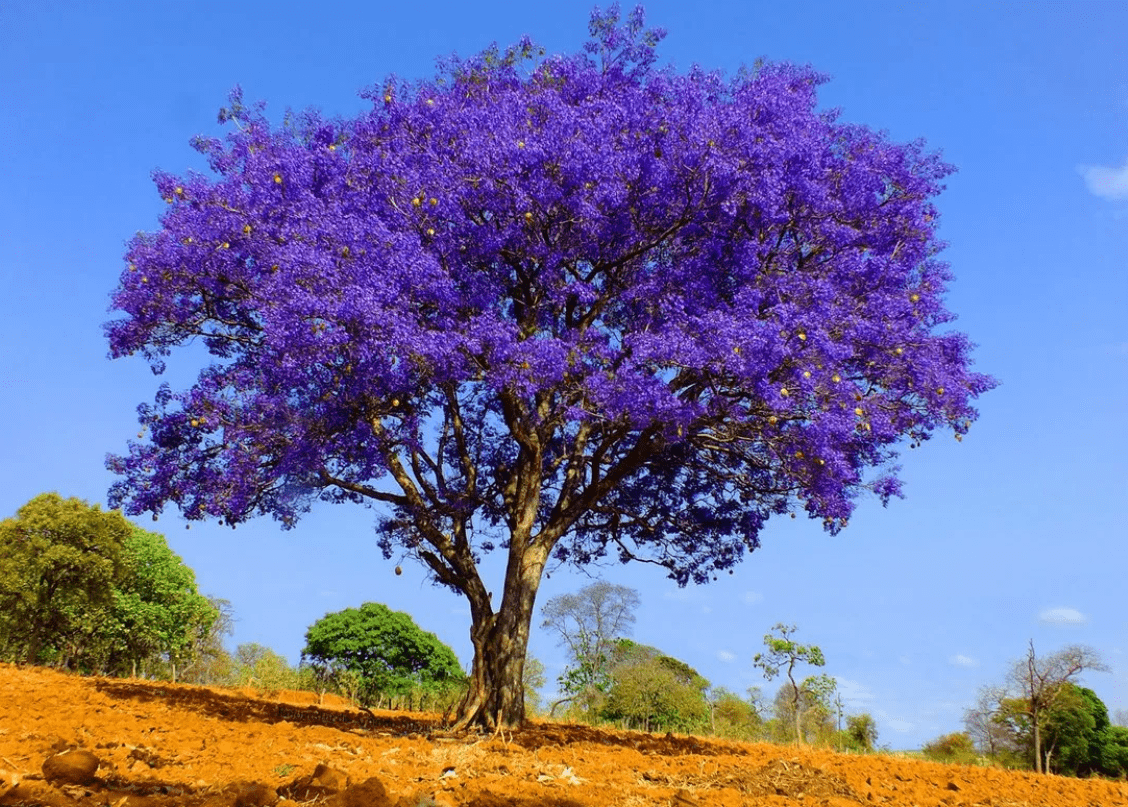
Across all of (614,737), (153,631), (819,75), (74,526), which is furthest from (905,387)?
(153,631)

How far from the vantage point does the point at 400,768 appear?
10.0m

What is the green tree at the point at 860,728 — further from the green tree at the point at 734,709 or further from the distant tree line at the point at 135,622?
the distant tree line at the point at 135,622

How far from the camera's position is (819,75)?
55.6 feet

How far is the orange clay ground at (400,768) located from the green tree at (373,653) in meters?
17.3

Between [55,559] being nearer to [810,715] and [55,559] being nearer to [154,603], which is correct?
[154,603]

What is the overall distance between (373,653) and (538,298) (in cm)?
2186

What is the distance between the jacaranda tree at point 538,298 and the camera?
1338 cm

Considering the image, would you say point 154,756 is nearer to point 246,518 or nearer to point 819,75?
point 246,518

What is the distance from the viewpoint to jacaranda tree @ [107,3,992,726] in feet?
43.9

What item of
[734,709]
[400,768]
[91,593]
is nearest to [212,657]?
[91,593]

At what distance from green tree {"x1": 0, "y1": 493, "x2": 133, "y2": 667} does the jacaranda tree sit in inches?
542

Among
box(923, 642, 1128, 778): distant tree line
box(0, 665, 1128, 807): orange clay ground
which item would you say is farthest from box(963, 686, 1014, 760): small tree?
box(0, 665, 1128, 807): orange clay ground

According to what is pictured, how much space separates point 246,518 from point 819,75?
520 inches

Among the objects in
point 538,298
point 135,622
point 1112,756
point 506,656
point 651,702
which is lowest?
point 1112,756
